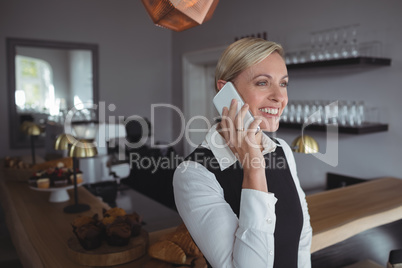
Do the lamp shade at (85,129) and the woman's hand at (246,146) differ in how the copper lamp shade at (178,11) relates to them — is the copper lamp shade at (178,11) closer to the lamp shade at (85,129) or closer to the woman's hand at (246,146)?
the woman's hand at (246,146)

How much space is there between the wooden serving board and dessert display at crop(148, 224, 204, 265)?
114mm

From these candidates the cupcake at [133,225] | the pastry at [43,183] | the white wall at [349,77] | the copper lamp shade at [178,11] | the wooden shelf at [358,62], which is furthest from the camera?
the white wall at [349,77]

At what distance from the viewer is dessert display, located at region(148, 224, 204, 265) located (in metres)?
1.23

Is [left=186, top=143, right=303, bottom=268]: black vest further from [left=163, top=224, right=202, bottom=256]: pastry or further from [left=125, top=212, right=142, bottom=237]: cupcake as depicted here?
[left=125, top=212, right=142, bottom=237]: cupcake

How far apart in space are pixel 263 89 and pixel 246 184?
271mm

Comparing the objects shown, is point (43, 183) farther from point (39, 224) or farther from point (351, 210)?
point (351, 210)

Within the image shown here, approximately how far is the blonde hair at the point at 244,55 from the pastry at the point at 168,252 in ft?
2.09

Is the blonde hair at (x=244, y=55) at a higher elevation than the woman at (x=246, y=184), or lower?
higher

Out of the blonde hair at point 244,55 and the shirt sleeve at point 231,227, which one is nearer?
the shirt sleeve at point 231,227

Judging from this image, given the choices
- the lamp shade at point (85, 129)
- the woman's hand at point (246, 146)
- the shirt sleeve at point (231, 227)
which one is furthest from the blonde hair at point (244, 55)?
the lamp shade at point (85, 129)

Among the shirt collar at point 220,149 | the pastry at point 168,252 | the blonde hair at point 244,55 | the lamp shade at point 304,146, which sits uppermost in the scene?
the blonde hair at point 244,55

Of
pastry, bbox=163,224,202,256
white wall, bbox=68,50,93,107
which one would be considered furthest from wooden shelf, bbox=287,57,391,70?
white wall, bbox=68,50,93,107

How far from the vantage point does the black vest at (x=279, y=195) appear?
3.10 feet

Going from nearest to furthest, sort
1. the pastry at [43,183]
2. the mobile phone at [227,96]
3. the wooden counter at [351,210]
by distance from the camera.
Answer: the mobile phone at [227,96] → the wooden counter at [351,210] → the pastry at [43,183]
